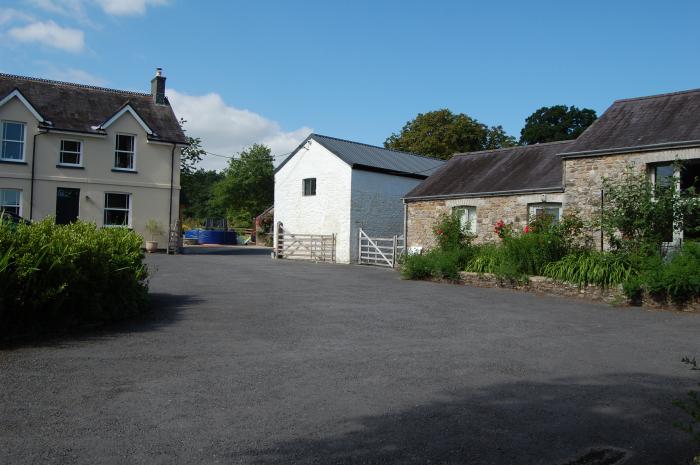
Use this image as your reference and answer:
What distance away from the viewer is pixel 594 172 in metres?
17.4

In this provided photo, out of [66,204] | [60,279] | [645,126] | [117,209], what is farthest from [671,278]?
[66,204]

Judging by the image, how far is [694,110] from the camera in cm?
1684

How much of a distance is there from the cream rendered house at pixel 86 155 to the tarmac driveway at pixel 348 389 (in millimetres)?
19305

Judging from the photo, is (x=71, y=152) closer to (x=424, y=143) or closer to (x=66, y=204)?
(x=66, y=204)

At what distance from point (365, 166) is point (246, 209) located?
40.4m

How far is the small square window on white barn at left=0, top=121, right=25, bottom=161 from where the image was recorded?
2639 cm

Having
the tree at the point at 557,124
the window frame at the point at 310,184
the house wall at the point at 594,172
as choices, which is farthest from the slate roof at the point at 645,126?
the tree at the point at 557,124

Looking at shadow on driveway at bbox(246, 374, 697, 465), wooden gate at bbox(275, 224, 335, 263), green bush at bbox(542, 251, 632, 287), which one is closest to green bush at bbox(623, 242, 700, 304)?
green bush at bbox(542, 251, 632, 287)

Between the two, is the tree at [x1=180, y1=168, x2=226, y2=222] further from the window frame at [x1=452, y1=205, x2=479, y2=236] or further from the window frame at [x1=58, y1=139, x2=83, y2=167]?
the window frame at [x1=452, y1=205, x2=479, y2=236]

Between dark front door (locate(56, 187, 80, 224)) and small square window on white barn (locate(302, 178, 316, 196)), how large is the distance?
11.1m

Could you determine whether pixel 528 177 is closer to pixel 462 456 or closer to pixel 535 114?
pixel 462 456

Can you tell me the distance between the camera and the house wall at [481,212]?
2072cm

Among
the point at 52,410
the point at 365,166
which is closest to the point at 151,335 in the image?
the point at 52,410

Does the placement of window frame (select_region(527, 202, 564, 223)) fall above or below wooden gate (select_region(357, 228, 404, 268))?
above
